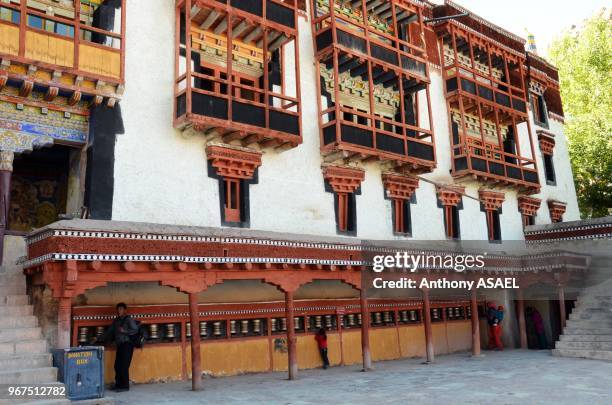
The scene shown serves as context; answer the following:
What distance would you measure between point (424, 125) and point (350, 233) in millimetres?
5472

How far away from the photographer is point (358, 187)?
53.3ft

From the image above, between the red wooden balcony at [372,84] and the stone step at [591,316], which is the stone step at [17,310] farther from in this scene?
the stone step at [591,316]

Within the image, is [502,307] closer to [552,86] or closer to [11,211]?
[552,86]

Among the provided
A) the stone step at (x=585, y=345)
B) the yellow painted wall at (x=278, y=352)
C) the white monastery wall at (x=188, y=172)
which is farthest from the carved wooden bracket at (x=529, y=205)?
the stone step at (x=585, y=345)

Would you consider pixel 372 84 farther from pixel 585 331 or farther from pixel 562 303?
pixel 585 331

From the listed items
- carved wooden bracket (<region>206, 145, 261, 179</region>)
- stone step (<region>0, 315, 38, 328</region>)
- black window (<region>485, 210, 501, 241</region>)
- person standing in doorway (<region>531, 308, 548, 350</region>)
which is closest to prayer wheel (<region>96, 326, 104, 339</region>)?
stone step (<region>0, 315, 38, 328</region>)

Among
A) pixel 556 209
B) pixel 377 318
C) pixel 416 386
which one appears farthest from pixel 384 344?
pixel 556 209

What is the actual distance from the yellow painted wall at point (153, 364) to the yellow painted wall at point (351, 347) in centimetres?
493

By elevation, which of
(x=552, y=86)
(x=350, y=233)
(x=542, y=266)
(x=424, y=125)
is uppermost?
(x=552, y=86)

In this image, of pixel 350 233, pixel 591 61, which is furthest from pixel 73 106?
pixel 591 61

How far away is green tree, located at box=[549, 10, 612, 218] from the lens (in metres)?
26.8

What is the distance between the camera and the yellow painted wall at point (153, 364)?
10.9m

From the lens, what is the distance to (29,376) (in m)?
8.19

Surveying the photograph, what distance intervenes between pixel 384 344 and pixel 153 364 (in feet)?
23.5
